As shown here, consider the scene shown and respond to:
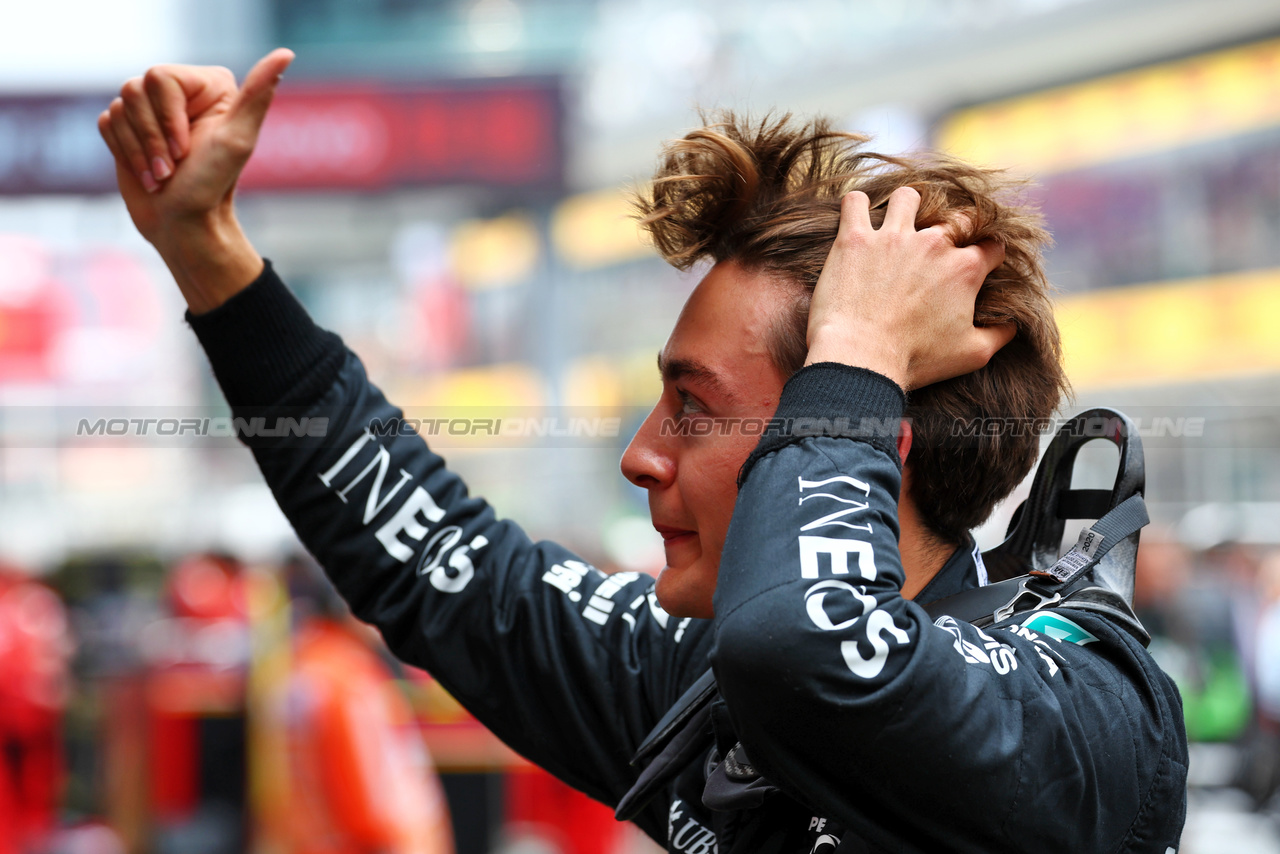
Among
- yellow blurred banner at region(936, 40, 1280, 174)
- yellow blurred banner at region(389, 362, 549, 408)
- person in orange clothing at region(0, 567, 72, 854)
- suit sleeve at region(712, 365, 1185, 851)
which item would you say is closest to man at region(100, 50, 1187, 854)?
suit sleeve at region(712, 365, 1185, 851)

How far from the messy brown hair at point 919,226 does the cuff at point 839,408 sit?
0.21m

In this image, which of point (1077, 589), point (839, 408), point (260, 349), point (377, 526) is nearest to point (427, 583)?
point (377, 526)

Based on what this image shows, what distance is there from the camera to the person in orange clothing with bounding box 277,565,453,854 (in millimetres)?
4613

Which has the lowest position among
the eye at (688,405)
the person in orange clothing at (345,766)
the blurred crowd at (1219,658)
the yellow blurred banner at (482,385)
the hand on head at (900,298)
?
the blurred crowd at (1219,658)

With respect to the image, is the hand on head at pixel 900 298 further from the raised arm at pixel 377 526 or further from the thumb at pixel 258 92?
the thumb at pixel 258 92

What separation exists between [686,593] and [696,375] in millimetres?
277

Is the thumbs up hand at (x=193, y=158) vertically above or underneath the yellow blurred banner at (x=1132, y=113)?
underneath

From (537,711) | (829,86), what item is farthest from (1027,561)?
(829,86)

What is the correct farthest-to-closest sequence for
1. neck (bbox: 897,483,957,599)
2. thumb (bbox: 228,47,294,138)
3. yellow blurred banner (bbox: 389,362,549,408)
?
yellow blurred banner (bbox: 389,362,549,408), thumb (bbox: 228,47,294,138), neck (bbox: 897,483,957,599)

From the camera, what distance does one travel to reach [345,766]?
15.1 ft

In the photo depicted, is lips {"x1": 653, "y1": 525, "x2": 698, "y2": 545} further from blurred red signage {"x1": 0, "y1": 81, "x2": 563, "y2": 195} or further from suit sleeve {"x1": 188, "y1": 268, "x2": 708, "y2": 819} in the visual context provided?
blurred red signage {"x1": 0, "y1": 81, "x2": 563, "y2": 195}

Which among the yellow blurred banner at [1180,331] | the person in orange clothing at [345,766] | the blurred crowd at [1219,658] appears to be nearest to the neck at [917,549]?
the person in orange clothing at [345,766]

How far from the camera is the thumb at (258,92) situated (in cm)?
169

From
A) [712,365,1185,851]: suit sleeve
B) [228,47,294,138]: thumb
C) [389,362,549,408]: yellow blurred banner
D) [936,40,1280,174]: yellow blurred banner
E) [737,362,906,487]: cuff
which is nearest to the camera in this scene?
[712,365,1185,851]: suit sleeve
